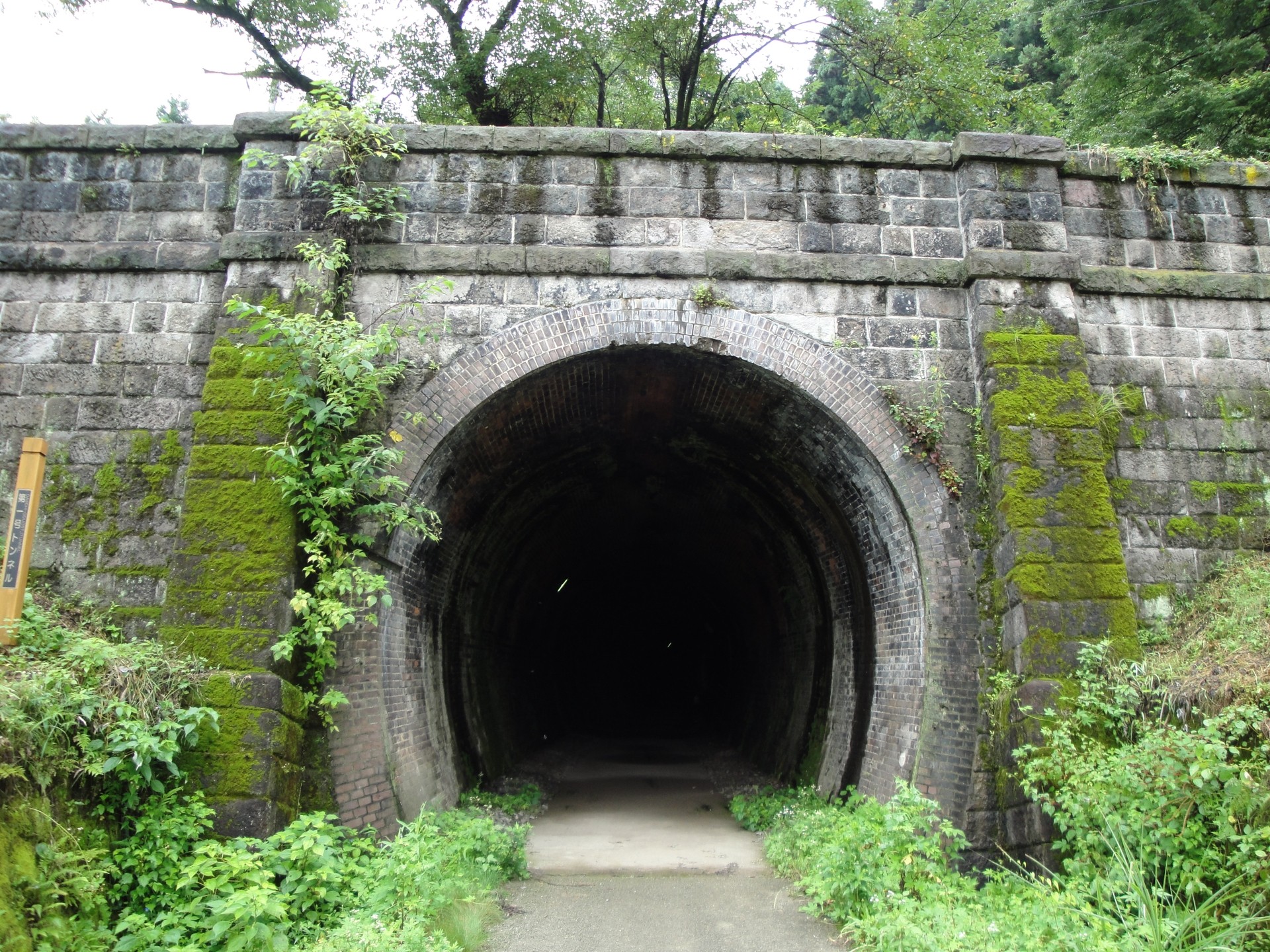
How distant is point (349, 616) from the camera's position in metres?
6.18

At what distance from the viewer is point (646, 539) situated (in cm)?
1523

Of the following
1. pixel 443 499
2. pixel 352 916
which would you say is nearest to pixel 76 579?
pixel 443 499

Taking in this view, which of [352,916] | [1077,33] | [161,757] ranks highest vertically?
[1077,33]

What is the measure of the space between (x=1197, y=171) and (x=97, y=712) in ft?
31.9

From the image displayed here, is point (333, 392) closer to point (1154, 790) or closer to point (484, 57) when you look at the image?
point (1154, 790)

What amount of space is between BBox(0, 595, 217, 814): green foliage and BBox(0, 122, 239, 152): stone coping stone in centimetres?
410

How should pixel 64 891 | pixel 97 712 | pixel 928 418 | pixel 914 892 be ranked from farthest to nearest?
pixel 928 418
pixel 914 892
pixel 97 712
pixel 64 891

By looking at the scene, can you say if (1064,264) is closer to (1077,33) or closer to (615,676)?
(1077,33)

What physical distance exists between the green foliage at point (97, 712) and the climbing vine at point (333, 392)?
2.36 feet

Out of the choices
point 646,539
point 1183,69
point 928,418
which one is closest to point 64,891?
point 928,418

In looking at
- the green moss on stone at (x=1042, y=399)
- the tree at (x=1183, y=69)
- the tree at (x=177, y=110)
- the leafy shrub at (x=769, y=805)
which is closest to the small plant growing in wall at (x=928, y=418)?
the green moss on stone at (x=1042, y=399)

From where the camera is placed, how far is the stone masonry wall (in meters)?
7.18

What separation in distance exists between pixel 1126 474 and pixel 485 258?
18.5ft

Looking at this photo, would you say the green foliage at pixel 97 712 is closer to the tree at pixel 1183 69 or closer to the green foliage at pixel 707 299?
the green foliage at pixel 707 299
